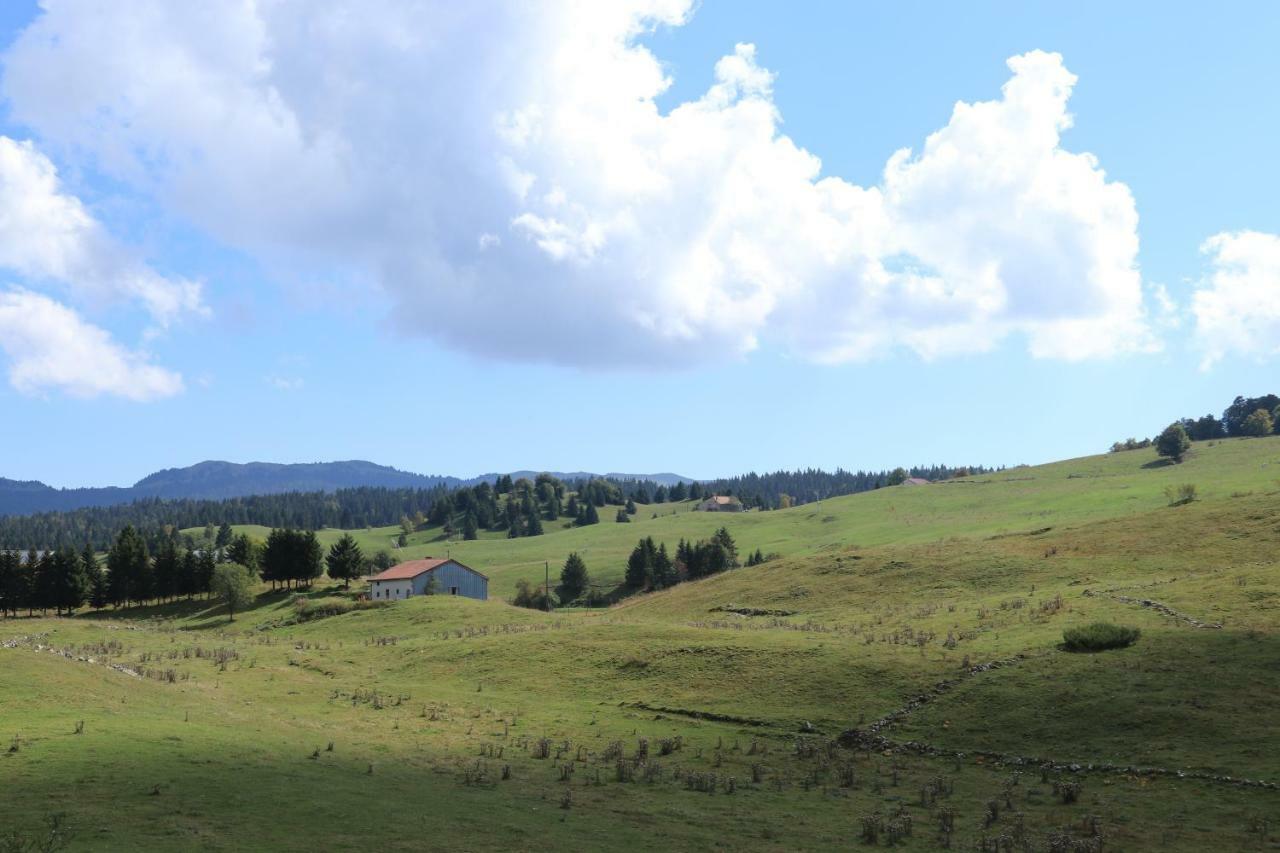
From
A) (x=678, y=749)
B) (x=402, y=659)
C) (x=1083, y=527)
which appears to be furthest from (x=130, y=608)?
(x=1083, y=527)

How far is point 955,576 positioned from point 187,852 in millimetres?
63000

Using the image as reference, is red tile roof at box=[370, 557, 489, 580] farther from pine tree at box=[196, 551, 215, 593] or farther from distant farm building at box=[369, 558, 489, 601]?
pine tree at box=[196, 551, 215, 593]

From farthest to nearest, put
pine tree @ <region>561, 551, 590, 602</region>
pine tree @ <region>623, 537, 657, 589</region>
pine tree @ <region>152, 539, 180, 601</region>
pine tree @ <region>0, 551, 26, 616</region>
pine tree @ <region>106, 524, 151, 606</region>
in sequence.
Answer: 1. pine tree @ <region>623, 537, 657, 589</region>
2. pine tree @ <region>561, 551, 590, 602</region>
3. pine tree @ <region>152, 539, 180, 601</region>
4. pine tree @ <region>106, 524, 151, 606</region>
5. pine tree @ <region>0, 551, 26, 616</region>

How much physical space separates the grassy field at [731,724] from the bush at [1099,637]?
741mm

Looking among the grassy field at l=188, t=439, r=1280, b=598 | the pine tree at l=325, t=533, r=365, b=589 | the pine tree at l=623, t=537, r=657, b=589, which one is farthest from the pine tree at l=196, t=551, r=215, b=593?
the pine tree at l=623, t=537, r=657, b=589

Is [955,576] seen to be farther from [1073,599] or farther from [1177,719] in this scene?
[1177,719]

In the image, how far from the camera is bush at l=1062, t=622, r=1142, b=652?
39.6 metres

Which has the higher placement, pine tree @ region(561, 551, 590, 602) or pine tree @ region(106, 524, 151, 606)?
pine tree @ region(106, 524, 151, 606)

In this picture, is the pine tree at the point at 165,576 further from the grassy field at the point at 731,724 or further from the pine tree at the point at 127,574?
the grassy field at the point at 731,724

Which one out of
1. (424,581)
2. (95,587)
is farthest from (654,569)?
(95,587)

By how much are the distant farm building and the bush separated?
8058 cm

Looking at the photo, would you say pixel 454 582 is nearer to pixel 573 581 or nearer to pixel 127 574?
pixel 573 581

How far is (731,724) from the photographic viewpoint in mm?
38156

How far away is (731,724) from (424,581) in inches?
3255
